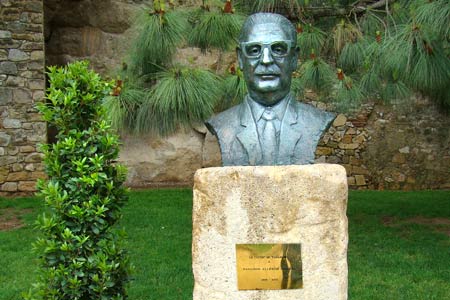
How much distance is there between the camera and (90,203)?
102 inches

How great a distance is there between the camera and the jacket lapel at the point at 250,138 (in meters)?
2.24

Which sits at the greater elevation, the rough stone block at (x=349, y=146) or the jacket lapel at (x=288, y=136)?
the jacket lapel at (x=288, y=136)

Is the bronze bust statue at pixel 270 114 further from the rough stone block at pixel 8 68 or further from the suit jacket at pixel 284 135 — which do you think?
the rough stone block at pixel 8 68

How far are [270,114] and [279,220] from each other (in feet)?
1.40

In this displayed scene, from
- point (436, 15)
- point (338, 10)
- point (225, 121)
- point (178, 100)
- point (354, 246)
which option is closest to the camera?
point (225, 121)

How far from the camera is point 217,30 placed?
123 inches

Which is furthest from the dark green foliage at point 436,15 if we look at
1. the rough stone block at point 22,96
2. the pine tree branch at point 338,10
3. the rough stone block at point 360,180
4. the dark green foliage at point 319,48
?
the rough stone block at point 22,96

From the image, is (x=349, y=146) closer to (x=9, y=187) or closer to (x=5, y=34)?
(x=9, y=187)

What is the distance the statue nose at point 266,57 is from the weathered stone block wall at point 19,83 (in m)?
4.41

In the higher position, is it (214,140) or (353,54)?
(353,54)

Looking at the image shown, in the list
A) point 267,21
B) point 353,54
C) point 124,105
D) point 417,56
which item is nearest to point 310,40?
point 353,54

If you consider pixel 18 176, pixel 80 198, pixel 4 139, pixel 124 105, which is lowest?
pixel 18 176

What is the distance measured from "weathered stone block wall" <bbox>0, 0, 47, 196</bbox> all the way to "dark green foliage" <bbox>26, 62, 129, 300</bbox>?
11.9ft

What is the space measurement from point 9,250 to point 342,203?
2.93m
